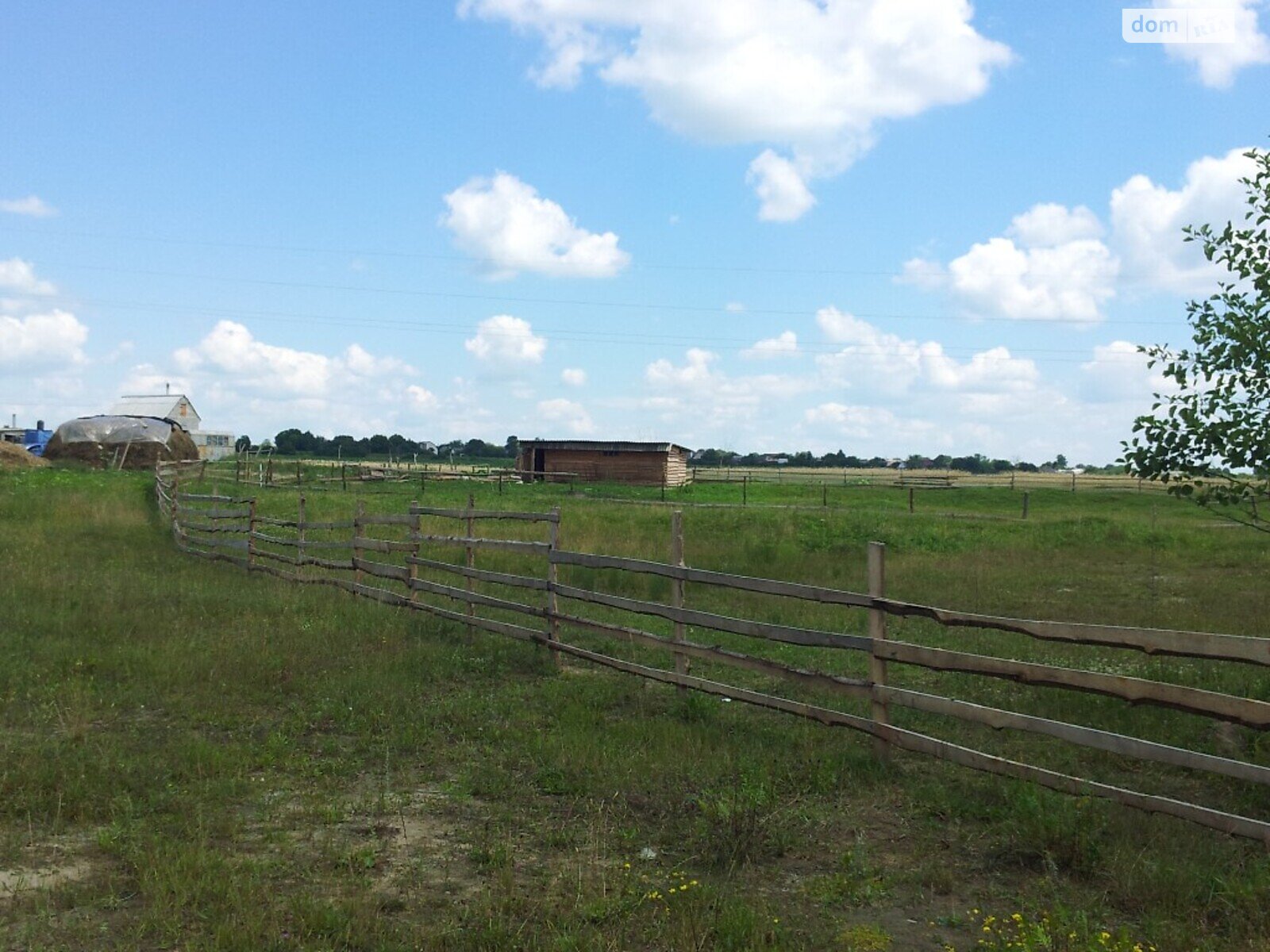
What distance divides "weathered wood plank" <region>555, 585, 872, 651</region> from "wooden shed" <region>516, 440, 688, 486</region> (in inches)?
1722

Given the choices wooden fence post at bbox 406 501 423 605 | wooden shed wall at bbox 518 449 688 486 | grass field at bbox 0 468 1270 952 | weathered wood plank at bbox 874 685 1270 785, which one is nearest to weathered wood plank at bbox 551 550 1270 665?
weathered wood plank at bbox 874 685 1270 785

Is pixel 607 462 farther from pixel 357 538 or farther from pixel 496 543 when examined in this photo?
pixel 496 543

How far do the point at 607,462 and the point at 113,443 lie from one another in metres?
25.4

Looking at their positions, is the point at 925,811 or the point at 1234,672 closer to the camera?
Result: the point at 925,811

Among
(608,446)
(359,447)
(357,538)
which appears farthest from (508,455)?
(357,538)

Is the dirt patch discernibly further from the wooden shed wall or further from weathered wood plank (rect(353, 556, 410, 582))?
the wooden shed wall

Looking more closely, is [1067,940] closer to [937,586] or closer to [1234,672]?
[1234,672]

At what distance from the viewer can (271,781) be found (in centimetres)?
621

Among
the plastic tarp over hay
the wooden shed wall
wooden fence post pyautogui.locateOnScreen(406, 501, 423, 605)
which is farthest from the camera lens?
the wooden shed wall

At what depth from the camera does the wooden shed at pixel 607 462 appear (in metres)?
53.4

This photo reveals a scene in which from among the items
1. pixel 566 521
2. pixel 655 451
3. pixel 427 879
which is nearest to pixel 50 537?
pixel 566 521

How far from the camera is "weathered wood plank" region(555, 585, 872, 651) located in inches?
265

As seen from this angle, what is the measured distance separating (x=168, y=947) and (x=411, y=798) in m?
1.99

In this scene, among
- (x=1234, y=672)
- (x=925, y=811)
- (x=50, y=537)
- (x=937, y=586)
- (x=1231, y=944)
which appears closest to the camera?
(x=1231, y=944)
